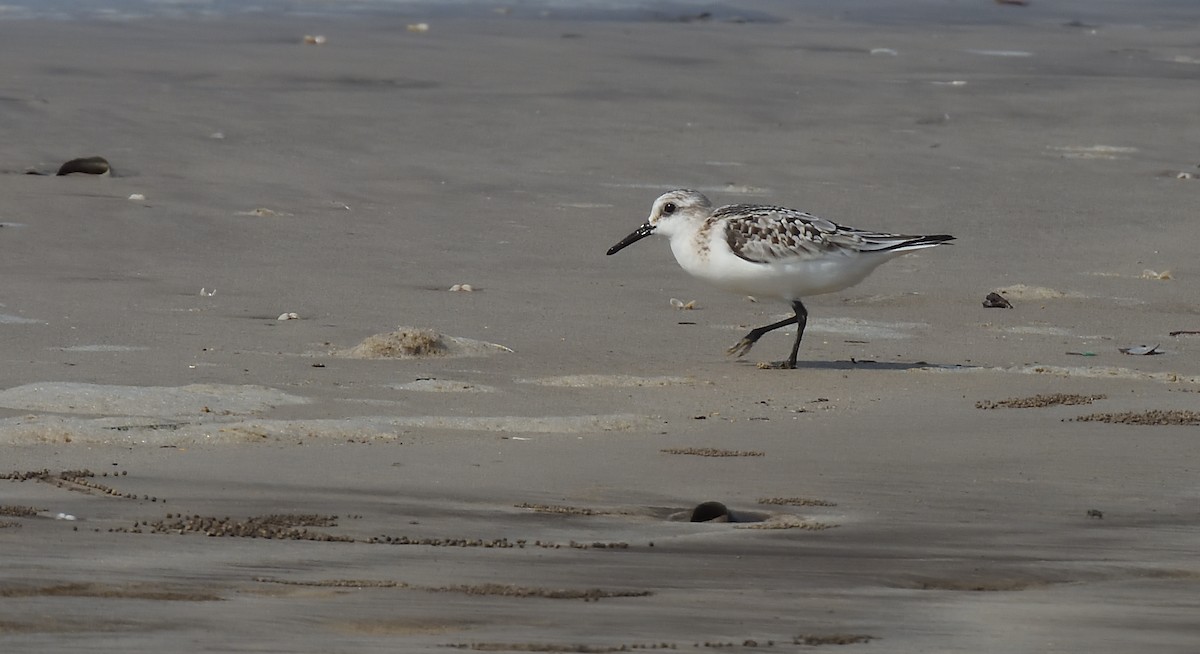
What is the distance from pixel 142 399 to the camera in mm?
6578

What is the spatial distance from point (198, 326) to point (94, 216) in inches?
106

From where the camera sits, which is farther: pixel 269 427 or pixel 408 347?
pixel 408 347

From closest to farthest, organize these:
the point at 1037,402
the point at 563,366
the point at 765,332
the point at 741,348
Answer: the point at 1037,402 → the point at 563,366 → the point at 741,348 → the point at 765,332

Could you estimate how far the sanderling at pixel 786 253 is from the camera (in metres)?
8.60

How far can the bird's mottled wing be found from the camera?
8617mm

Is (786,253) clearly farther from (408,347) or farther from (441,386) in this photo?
(441,386)

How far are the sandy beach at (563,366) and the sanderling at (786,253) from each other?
0.31m

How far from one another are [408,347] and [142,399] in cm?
144

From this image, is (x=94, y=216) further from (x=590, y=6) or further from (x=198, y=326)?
(x=590, y=6)

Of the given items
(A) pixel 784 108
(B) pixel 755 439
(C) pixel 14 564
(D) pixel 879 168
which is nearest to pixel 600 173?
(D) pixel 879 168

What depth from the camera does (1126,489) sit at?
19.4ft

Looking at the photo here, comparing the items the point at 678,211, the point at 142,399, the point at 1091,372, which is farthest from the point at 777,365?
the point at 142,399

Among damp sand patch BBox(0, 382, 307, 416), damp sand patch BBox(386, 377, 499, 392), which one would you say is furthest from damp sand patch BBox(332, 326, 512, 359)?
damp sand patch BBox(0, 382, 307, 416)

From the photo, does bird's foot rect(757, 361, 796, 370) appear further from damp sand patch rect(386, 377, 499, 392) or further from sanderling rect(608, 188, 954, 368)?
damp sand patch rect(386, 377, 499, 392)
